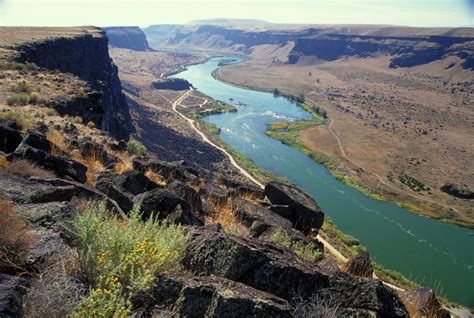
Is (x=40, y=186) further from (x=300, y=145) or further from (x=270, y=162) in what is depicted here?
(x=300, y=145)

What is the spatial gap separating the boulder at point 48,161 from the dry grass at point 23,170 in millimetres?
430

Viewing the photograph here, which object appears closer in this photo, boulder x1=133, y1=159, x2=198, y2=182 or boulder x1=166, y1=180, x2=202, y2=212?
boulder x1=166, y1=180, x2=202, y2=212

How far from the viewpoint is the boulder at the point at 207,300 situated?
196 inches

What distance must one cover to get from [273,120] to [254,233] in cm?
10445

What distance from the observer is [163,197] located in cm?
886

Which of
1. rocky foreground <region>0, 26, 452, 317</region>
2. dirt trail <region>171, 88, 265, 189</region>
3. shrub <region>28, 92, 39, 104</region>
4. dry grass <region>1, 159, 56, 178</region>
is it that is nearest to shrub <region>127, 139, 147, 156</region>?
shrub <region>28, 92, 39, 104</region>

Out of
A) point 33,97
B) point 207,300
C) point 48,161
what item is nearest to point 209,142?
point 33,97

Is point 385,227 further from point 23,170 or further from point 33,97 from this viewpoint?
point 23,170

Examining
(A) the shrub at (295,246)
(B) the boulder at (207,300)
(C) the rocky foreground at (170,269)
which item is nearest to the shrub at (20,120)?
(C) the rocky foreground at (170,269)

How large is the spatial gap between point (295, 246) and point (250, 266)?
3463 millimetres

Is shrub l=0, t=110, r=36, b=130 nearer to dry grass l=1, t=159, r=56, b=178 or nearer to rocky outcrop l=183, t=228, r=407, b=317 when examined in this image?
dry grass l=1, t=159, r=56, b=178

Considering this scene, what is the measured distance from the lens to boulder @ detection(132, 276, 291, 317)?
4969 mm

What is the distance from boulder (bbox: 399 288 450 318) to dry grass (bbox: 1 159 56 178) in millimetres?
7707

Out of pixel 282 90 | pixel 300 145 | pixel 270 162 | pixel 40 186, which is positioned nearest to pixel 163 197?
pixel 40 186
